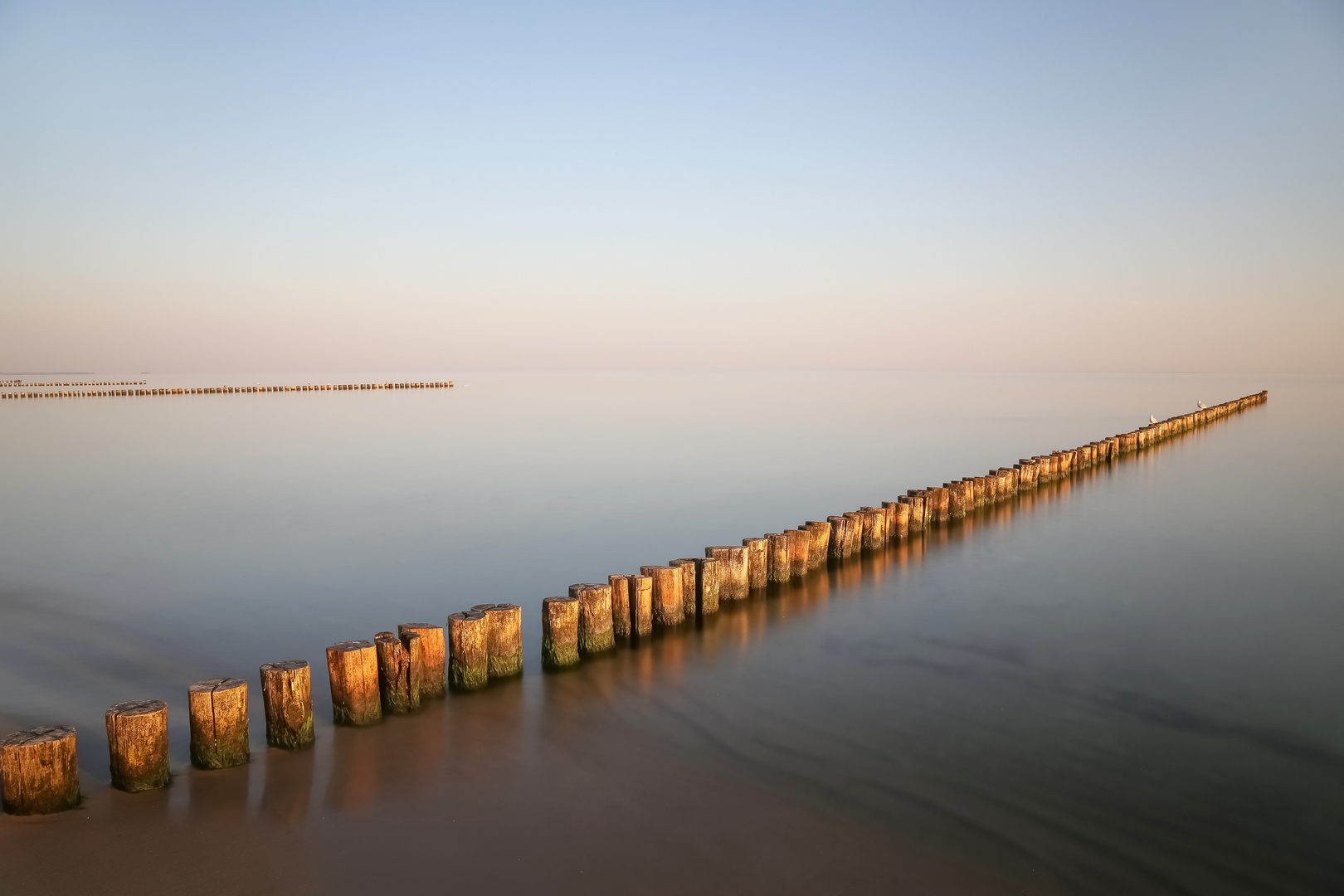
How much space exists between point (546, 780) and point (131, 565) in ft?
28.3

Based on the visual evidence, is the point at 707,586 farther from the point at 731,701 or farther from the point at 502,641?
the point at 502,641

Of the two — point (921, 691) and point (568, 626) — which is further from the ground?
point (568, 626)

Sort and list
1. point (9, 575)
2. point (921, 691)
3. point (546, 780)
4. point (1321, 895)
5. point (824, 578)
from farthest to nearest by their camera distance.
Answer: point (9, 575) < point (824, 578) < point (921, 691) < point (546, 780) < point (1321, 895)

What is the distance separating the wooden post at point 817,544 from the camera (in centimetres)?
941

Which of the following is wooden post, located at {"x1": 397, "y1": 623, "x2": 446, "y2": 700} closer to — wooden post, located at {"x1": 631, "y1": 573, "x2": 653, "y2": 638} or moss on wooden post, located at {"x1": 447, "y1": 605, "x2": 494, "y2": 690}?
moss on wooden post, located at {"x1": 447, "y1": 605, "x2": 494, "y2": 690}

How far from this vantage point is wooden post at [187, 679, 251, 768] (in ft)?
15.6

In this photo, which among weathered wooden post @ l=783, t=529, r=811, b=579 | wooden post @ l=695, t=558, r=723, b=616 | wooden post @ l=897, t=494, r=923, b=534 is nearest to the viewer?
wooden post @ l=695, t=558, r=723, b=616

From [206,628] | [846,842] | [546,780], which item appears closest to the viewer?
[846,842]

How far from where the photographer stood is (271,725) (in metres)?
5.07

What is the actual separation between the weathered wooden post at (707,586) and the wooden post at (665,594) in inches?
14.6

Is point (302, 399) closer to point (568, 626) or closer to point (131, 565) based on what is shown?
point (131, 565)

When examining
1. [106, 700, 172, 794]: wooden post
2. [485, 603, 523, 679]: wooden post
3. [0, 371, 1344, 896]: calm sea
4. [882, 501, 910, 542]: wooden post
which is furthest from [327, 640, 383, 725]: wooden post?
[882, 501, 910, 542]: wooden post

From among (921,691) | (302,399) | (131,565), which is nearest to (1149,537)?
(921,691)

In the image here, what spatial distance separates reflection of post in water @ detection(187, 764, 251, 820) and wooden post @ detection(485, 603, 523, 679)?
5.94 feet
